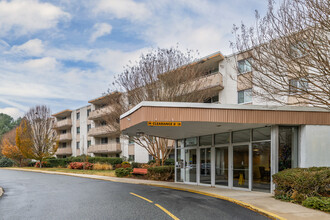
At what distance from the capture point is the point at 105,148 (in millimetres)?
44406

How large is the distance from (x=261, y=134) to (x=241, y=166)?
1923 mm

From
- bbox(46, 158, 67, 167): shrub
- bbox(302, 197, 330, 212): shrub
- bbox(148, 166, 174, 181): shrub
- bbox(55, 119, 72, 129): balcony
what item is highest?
bbox(55, 119, 72, 129): balcony

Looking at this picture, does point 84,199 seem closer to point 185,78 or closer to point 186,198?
point 186,198

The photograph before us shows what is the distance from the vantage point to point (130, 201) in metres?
11.6

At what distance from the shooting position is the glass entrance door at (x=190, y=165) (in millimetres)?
18859

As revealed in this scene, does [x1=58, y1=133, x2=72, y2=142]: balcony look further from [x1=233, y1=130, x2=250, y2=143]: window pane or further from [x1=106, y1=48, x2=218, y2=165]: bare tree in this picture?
[x1=233, y1=130, x2=250, y2=143]: window pane

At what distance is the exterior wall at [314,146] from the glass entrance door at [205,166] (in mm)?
5298

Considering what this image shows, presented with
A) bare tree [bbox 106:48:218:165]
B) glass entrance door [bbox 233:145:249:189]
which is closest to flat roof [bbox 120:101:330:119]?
glass entrance door [bbox 233:145:249:189]

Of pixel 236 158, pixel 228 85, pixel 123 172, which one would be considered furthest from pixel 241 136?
pixel 228 85

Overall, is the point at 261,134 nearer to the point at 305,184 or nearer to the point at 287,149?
the point at 287,149

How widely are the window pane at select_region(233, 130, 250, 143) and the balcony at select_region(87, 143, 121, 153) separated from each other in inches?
1137

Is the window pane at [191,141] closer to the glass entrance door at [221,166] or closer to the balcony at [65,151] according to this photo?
the glass entrance door at [221,166]

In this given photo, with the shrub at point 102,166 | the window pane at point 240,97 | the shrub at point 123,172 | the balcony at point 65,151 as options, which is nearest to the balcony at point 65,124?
the balcony at point 65,151

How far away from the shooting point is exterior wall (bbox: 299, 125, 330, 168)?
13.6 meters
